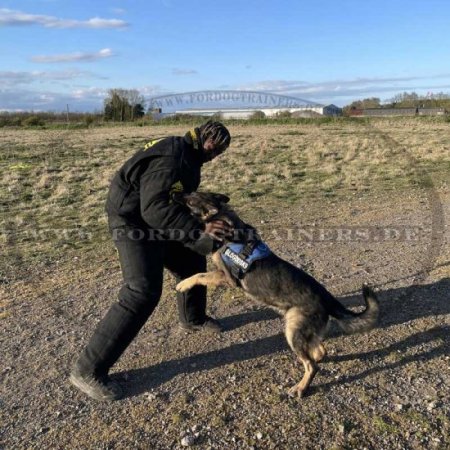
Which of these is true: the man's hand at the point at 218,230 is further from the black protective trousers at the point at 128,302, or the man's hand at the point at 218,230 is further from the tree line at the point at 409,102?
the tree line at the point at 409,102

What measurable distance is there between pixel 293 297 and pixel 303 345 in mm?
→ 355

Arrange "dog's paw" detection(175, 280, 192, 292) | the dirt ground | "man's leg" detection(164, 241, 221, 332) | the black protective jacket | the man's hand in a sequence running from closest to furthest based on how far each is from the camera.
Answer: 1. the dirt ground
2. the black protective jacket
3. the man's hand
4. "dog's paw" detection(175, 280, 192, 292)
5. "man's leg" detection(164, 241, 221, 332)

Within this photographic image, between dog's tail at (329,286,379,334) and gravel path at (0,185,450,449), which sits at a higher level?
dog's tail at (329,286,379,334)

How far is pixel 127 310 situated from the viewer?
386cm

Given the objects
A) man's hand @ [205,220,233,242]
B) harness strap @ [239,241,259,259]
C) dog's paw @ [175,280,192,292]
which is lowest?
dog's paw @ [175,280,192,292]

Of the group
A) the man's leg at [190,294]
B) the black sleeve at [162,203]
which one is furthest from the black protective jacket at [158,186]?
the man's leg at [190,294]

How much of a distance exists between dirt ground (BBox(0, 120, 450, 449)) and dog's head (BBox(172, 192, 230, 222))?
1248 millimetres

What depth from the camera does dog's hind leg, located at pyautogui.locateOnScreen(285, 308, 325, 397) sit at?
3.83 meters

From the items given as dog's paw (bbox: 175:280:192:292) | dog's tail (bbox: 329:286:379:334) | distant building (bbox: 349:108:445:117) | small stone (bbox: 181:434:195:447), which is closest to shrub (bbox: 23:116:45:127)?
distant building (bbox: 349:108:445:117)

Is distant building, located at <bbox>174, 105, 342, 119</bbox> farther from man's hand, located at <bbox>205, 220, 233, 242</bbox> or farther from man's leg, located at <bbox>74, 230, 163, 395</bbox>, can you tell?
man's leg, located at <bbox>74, 230, 163, 395</bbox>

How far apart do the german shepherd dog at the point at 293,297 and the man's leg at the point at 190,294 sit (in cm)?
55

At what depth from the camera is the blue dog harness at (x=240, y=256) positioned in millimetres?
4008

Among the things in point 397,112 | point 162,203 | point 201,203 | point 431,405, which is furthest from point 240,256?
point 397,112

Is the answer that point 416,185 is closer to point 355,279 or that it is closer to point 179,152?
point 355,279
